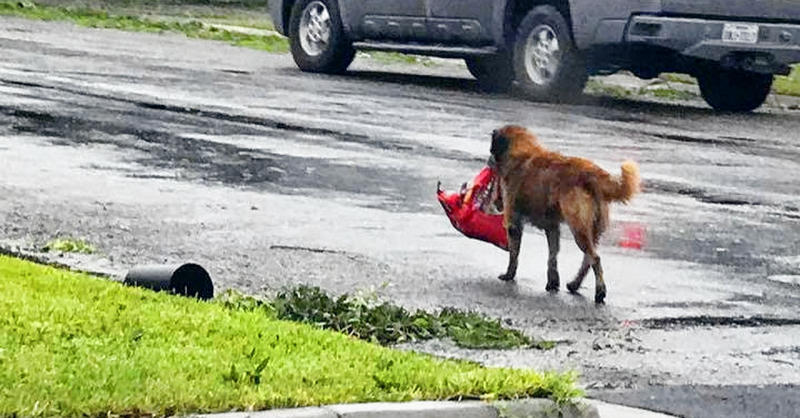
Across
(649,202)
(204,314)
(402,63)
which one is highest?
(204,314)

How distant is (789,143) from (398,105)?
3.33 metres

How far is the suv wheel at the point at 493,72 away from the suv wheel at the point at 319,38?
1295 mm

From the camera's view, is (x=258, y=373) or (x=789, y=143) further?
(x=789, y=143)

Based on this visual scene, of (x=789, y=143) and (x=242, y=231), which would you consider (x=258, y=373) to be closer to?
(x=242, y=231)

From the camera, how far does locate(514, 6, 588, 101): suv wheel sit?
17031mm

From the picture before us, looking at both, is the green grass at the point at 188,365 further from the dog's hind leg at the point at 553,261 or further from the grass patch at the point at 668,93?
the grass patch at the point at 668,93

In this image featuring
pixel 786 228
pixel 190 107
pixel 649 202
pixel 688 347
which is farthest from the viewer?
pixel 190 107

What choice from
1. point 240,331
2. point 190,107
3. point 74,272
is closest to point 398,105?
point 190,107

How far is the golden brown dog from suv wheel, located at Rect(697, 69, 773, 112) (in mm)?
10178

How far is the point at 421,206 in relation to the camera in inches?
406

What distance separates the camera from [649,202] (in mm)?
11008

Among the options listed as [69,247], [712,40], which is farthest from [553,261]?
[712,40]

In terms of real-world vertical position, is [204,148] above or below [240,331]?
below

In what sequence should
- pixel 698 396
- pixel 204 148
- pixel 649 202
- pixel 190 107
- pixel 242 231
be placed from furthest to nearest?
pixel 190 107
pixel 204 148
pixel 649 202
pixel 242 231
pixel 698 396
